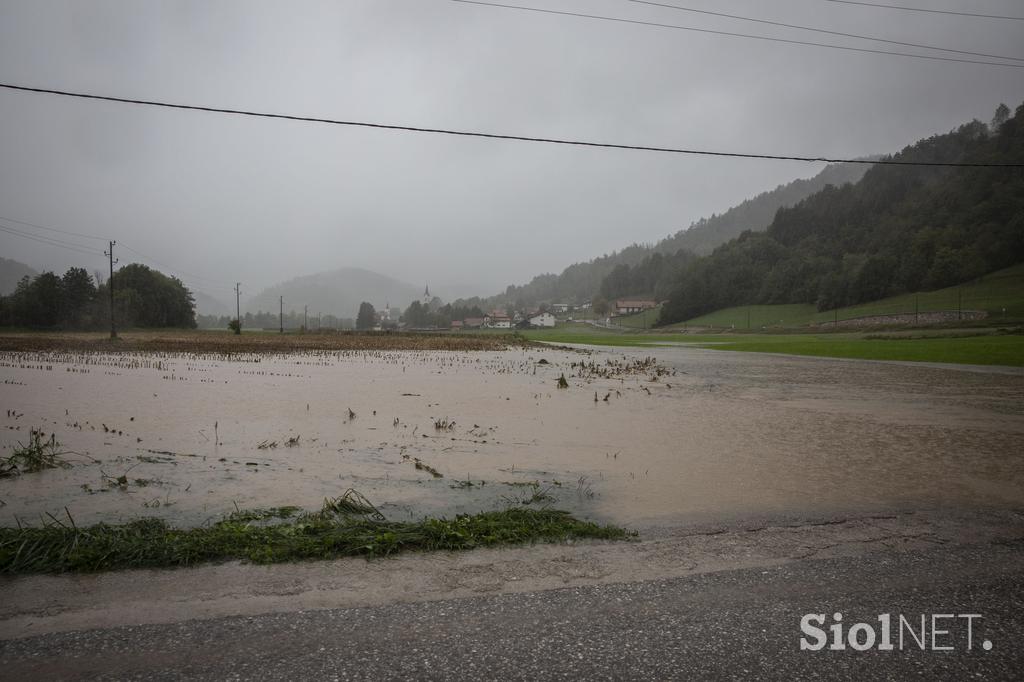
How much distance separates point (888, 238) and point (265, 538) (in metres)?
150

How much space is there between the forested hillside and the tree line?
382ft

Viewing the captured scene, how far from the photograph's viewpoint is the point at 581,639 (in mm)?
3336

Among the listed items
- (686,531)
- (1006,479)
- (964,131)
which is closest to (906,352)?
(1006,479)

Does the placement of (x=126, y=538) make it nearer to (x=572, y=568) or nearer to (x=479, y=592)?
(x=479, y=592)

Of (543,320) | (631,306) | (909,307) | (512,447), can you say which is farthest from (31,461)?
(631,306)

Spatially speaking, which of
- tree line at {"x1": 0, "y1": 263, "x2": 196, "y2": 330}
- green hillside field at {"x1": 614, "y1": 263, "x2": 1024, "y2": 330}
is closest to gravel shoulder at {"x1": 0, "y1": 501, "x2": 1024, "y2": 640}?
green hillside field at {"x1": 614, "y1": 263, "x2": 1024, "y2": 330}

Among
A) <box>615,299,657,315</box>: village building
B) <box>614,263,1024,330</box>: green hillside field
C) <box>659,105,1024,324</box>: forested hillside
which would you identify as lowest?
<box>614,263,1024,330</box>: green hillside field

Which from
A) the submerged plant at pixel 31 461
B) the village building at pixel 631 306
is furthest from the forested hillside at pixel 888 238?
the submerged plant at pixel 31 461

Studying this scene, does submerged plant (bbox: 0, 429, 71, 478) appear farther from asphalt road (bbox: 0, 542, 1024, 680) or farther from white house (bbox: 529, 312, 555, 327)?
white house (bbox: 529, 312, 555, 327)

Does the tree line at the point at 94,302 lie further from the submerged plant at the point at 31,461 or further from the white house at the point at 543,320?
the white house at the point at 543,320

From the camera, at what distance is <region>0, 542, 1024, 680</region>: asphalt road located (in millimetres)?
Result: 3012

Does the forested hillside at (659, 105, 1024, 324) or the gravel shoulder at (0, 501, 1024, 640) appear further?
the forested hillside at (659, 105, 1024, 324)

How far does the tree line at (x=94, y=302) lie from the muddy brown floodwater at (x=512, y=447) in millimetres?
72336

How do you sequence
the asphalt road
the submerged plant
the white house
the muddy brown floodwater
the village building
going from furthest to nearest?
1. the village building
2. the white house
3. the submerged plant
4. the muddy brown floodwater
5. the asphalt road
